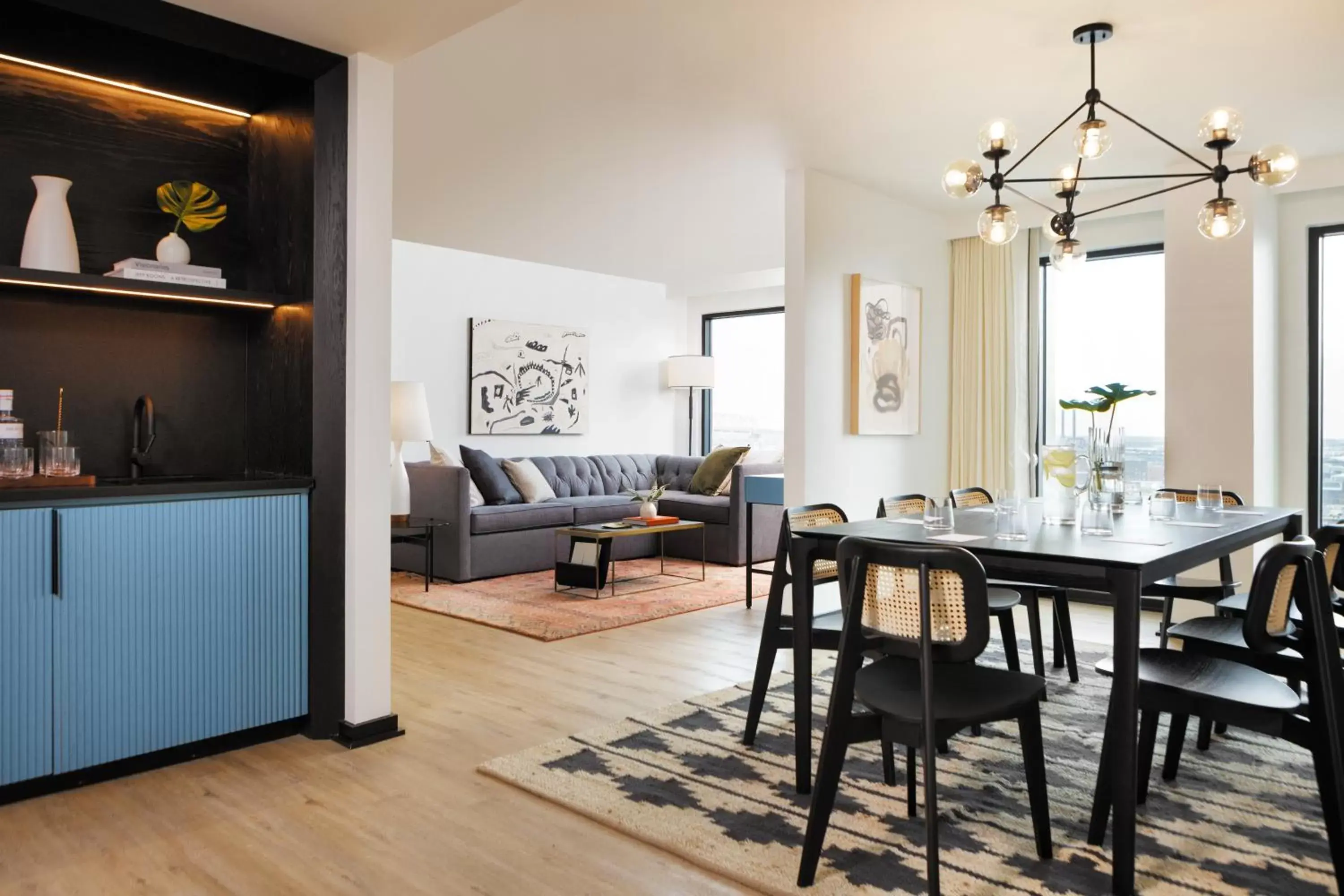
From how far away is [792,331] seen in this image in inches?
205

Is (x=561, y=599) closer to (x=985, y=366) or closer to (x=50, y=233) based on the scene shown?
(x=985, y=366)

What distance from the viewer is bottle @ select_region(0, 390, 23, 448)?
2.71 meters

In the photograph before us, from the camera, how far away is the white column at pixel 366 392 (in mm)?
3117

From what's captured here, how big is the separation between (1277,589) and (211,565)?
2.98m

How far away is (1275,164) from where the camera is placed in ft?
10.5

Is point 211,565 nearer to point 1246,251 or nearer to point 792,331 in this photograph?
point 792,331

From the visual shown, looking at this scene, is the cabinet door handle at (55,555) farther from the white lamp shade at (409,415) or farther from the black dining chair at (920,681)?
the white lamp shade at (409,415)

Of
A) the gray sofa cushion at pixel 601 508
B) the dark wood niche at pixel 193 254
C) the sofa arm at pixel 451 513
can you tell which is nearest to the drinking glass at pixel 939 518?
the dark wood niche at pixel 193 254

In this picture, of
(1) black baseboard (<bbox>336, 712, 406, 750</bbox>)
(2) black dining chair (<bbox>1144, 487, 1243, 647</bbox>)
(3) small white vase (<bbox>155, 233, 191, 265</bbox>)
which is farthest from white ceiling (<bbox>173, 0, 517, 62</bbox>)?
(2) black dining chair (<bbox>1144, 487, 1243, 647</bbox>)

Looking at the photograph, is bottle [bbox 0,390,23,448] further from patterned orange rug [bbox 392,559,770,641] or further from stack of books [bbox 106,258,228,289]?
patterned orange rug [bbox 392,559,770,641]

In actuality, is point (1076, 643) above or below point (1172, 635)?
below

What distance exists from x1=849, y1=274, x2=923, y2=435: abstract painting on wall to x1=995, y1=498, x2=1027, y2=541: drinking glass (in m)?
2.75

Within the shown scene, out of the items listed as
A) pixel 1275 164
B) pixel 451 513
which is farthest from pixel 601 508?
pixel 1275 164

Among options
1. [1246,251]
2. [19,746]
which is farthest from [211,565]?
[1246,251]
